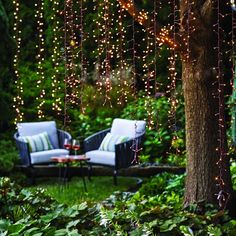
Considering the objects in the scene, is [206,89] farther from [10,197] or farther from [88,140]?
[88,140]

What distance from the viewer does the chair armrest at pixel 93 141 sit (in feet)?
27.7

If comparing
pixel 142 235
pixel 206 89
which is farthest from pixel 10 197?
pixel 206 89

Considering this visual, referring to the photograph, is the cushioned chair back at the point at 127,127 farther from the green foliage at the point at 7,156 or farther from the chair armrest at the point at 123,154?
the green foliage at the point at 7,156

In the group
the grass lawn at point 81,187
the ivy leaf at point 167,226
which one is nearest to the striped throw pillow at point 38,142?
the grass lawn at point 81,187

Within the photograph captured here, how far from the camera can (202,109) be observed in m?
4.30

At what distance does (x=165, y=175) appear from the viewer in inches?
255

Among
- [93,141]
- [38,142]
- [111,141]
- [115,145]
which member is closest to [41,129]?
[38,142]

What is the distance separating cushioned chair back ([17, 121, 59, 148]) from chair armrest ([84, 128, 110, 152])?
0.50 m

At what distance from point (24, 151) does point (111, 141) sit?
3.84 feet

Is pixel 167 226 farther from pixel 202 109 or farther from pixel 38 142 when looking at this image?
pixel 38 142

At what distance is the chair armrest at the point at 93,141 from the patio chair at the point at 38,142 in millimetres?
263

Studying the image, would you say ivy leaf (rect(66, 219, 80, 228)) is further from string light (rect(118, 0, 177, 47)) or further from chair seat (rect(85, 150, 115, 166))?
chair seat (rect(85, 150, 115, 166))

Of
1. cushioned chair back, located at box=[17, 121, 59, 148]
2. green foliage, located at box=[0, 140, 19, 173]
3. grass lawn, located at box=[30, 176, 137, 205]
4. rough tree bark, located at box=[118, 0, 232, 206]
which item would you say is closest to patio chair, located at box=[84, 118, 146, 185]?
grass lawn, located at box=[30, 176, 137, 205]

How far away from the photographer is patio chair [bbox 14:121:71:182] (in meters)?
8.01
